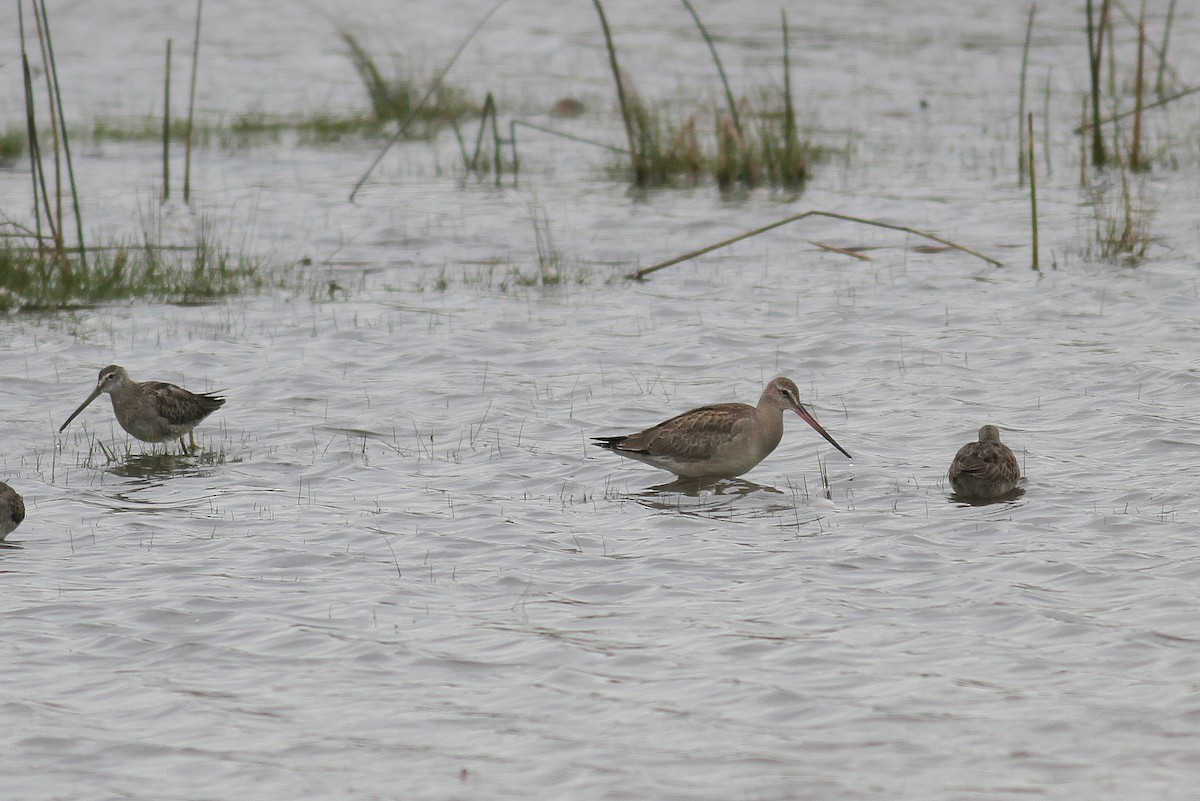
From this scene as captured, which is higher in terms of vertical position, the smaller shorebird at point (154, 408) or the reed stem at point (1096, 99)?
the reed stem at point (1096, 99)

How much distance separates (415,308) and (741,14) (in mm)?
21231

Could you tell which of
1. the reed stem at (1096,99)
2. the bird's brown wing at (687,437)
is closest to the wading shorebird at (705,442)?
the bird's brown wing at (687,437)

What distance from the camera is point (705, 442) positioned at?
31.5 feet

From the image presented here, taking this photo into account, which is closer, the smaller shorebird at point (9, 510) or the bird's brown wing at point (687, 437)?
the smaller shorebird at point (9, 510)

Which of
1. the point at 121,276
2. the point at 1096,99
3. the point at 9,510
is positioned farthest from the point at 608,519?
the point at 1096,99

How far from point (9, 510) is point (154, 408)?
6.61 feet

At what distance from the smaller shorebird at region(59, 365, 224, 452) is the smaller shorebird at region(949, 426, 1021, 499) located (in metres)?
4.84

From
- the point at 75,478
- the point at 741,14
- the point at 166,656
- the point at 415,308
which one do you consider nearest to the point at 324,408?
the point at 75,478

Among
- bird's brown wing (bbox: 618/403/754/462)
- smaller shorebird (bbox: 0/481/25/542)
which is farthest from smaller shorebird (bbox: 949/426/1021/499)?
smaller shorebird (bbox: 0/481/25/542)

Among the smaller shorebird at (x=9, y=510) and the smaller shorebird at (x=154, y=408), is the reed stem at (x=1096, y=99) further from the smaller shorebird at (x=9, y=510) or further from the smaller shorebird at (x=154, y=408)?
the smaller shorebird at (x=9, y=510)

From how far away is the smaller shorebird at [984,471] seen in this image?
8.78 metres

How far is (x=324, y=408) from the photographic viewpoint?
11.3 meters

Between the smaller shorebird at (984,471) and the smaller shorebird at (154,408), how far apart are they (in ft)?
15.9

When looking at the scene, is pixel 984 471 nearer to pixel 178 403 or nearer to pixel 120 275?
pixel 178 403
